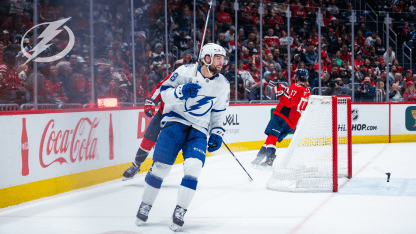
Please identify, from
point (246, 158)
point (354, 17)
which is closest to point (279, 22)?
point (354, 17)

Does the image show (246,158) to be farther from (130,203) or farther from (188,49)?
(130,203)

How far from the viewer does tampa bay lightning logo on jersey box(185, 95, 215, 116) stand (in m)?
3.42

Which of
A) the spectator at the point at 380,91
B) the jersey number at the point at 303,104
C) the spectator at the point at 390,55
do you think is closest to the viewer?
the jersey number at the point at 303,104

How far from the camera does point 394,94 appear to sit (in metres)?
10.6

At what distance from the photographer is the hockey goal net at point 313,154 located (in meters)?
4.77

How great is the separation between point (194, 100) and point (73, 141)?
82.0 inches

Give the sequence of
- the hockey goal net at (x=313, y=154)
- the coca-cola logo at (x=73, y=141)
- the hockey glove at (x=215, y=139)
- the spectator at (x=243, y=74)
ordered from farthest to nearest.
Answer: the spectator at (x=243, y=74)
the hockey goal net at (x=313, y=154)
the coca-cola logo at (x=73, y=141)
the hockey glove at (x=215, y=139)

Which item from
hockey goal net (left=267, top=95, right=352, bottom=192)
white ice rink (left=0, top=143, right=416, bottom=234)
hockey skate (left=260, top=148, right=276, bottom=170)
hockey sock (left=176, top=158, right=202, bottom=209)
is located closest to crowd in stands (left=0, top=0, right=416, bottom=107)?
hockey skate (left=260, top=148, right=276, bottom=170)

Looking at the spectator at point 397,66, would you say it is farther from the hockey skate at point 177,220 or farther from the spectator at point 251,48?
the hockey skate at point 177,220

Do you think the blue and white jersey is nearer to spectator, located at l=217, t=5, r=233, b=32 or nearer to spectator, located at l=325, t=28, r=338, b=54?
spectator, located at l=217, t=5, r=233, b=32

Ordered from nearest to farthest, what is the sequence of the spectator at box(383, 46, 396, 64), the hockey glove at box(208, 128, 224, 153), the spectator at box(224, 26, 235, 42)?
1. the hockey glove at box(208, 128, 224, 153)
2. the spectator at box(224, 26, 235, 42)
3. the spectator at box(383, 46, 396, 64)

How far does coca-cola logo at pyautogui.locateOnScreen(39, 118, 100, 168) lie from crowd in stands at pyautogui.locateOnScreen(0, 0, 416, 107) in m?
0.92

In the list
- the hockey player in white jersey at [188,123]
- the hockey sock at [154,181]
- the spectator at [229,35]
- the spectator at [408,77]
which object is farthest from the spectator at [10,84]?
the spectator at [408,77]

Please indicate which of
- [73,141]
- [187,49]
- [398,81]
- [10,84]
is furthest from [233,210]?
[398,81]
